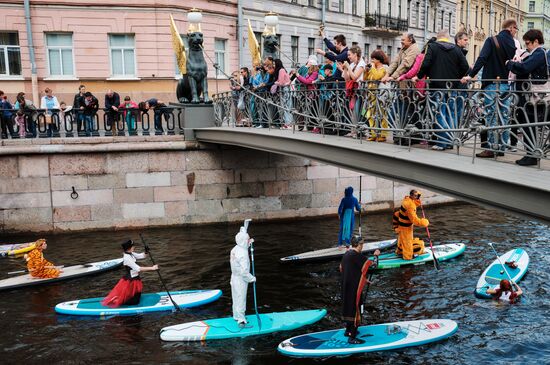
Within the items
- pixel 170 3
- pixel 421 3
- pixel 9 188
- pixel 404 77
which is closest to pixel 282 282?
pixel 404 77

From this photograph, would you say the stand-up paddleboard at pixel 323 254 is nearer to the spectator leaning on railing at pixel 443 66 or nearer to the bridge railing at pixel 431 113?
the bridge railing at pixel 431 113

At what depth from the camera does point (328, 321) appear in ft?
35.0

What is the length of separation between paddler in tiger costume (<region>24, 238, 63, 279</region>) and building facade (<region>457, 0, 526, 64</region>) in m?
47.0

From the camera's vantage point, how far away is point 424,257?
13758mm

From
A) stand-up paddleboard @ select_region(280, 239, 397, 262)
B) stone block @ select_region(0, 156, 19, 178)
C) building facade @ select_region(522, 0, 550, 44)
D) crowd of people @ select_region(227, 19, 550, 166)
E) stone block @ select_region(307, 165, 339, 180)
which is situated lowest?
stand-up paddleboard @ select_region(280, 239, 397, 262)

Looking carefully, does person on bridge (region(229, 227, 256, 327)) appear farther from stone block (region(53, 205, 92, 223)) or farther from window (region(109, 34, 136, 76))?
window (region(109, 34, 136, 76))

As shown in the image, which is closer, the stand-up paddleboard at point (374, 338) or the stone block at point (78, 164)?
the stand-up paddleboard at point (374, 338)

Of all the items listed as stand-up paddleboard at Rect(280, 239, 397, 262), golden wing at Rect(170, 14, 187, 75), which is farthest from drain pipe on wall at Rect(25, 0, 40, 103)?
stand-up paddleboard at Rect(280, 239, 397, 262)

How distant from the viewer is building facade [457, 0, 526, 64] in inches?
2126

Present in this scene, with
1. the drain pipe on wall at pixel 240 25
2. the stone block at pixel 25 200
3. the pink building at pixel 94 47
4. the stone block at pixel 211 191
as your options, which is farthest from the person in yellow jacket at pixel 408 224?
the drain pipe on wall at pixel 240 25

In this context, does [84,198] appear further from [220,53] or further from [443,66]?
[220,53]

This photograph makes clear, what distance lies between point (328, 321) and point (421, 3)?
1590 inches

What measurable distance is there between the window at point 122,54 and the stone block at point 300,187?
30.3ft

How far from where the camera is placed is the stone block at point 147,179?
17.0 m
